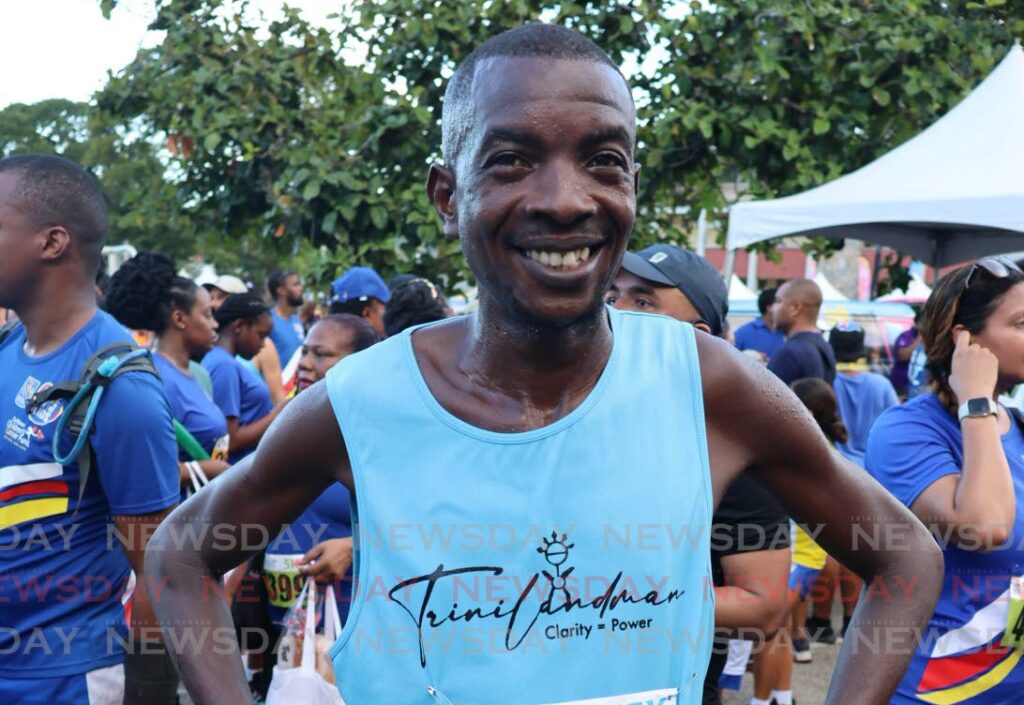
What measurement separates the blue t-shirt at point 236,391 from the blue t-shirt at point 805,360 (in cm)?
341

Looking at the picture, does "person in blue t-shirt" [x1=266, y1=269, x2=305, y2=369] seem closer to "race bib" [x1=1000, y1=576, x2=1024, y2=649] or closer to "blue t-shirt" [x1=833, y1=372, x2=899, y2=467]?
"blue t-shirt" [x1=833, y1=372, x2=899, y2=467]

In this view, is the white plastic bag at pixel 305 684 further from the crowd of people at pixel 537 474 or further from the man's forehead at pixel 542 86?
the man's forehead at pixel 542 86

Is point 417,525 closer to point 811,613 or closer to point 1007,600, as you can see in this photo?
point 1007,600

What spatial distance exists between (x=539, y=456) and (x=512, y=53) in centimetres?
61

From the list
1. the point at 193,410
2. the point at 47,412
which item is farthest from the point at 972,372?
the point at 193,410

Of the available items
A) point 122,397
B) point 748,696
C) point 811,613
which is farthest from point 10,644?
point 811,613

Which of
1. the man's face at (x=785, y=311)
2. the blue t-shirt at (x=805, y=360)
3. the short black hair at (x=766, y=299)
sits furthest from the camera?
the short black hair at (x=766, y=299)

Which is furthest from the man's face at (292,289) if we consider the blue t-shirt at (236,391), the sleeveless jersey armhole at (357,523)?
the sleeveless jersey armhole at (357,523)

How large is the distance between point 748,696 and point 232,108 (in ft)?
18.8

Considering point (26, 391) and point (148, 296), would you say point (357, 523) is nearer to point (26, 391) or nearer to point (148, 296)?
point (26, 391)

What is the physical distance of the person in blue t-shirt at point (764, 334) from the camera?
30.2 ft

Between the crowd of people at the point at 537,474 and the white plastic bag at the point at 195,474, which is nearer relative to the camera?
the crowd of people at the point at 537,474

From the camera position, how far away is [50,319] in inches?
115

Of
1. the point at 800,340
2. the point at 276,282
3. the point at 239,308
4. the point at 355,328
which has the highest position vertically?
the point at 355,328
